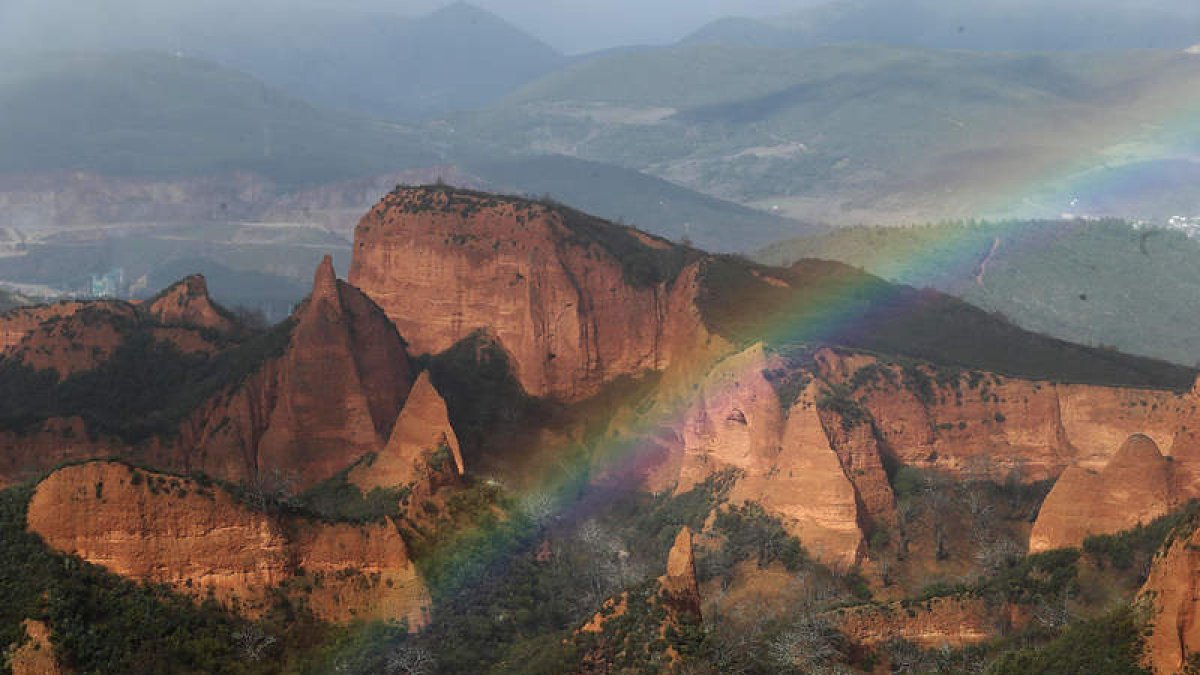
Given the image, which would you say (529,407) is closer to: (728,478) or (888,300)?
(728,478)

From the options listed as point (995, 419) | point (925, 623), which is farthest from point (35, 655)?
Result: point (995, 419)

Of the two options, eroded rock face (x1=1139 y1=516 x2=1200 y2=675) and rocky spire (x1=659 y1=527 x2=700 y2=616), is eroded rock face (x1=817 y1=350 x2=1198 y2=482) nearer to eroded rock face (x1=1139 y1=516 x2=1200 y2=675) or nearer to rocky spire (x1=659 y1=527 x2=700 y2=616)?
rocky spire (x1=659 y1=527 x2=700 y2=616)

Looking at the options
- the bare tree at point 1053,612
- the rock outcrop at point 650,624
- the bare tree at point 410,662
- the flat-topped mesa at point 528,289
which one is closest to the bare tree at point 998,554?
the bare tree at point 1053,612

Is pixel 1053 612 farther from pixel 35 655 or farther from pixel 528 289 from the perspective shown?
pixel 528 289

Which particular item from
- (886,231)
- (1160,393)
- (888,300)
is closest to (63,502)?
(1160,393)

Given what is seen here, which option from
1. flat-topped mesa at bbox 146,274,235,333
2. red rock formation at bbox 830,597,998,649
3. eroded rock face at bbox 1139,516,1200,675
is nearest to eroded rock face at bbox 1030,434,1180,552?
red rock formation at bbox 830,597,998,649

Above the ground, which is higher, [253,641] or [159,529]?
[159,529]

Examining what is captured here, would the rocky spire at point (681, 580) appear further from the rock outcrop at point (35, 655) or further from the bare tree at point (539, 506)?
the bare tree at point (539, 506)
